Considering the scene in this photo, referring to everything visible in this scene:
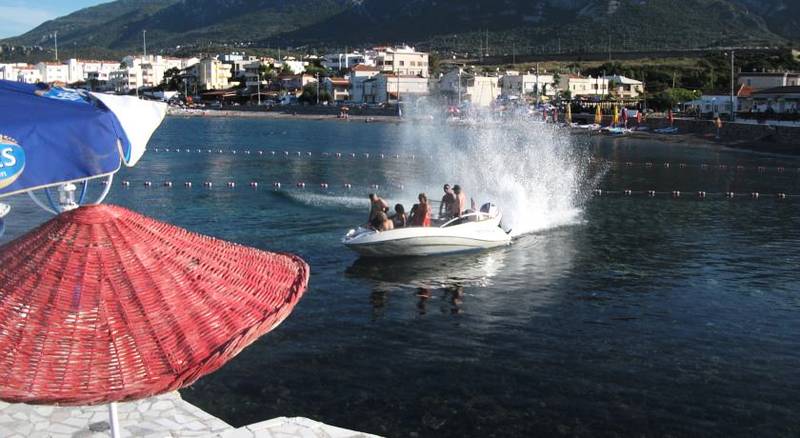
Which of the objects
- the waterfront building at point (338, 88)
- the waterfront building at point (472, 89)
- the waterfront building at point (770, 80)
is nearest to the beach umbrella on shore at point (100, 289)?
the waterfront building at point (770, 80)

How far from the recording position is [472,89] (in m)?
140

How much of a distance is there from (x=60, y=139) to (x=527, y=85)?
453 ft

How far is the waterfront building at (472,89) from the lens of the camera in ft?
455

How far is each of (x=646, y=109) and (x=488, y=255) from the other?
3887 inches

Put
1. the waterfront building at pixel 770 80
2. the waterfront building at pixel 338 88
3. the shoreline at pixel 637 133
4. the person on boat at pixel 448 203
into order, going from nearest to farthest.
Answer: the person on boat at pixel 448 203 → the shoreline at pixel 637 133 → the waterfront building at pixel 770 80 → the waterfront building at pixel 338 88

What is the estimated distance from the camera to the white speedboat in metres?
22.3

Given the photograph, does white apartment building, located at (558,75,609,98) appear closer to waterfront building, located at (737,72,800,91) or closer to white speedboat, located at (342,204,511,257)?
waterfront building, located at (737,72,800,91)

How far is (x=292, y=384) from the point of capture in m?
13.8

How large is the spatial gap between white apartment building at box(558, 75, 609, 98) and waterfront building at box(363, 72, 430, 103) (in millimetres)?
26093

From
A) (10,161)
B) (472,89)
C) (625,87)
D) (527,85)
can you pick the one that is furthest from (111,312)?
(625,87)

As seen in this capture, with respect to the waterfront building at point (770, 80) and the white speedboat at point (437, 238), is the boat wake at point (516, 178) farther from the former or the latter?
the waterfront building at point (770, 80)

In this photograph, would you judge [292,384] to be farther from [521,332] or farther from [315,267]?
[315,267]

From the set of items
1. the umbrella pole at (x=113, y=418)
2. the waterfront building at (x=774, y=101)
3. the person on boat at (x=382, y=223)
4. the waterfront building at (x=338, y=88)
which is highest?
the waterfront building at (x=338, y=88)

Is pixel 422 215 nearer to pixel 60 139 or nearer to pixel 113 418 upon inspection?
pixel 113 418
